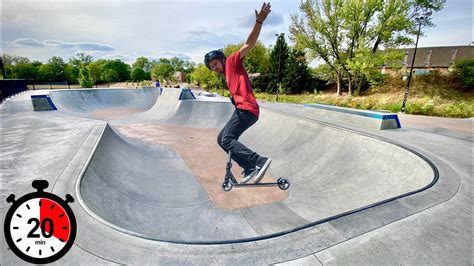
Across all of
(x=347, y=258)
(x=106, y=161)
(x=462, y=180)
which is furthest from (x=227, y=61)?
(x=462, y=180)

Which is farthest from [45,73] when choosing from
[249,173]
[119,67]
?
[249,173]

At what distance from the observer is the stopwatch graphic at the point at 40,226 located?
4.71ft

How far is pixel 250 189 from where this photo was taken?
534 cm

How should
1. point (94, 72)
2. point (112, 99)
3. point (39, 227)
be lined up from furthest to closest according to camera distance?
point (94, 72), point (112, 99), point (39, 227)

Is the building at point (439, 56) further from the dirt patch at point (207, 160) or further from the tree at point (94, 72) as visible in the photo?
the tree at point (94, 72)

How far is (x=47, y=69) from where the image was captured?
7069cm

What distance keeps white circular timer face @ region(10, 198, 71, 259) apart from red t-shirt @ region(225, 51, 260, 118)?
8.37 feet

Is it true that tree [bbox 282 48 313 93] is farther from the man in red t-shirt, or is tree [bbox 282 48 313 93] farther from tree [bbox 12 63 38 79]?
tree [bbox 12 63 38 79]

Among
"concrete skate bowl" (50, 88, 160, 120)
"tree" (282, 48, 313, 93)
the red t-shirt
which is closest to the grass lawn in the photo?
"tree" (282, 48, 313, 93)

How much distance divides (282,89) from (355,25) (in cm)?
1484

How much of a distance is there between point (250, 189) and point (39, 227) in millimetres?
4338

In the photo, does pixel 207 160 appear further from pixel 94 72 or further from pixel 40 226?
pixel 94 72

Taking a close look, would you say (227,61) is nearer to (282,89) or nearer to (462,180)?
(462,180)

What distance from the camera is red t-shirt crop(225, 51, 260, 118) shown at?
3205 mm
